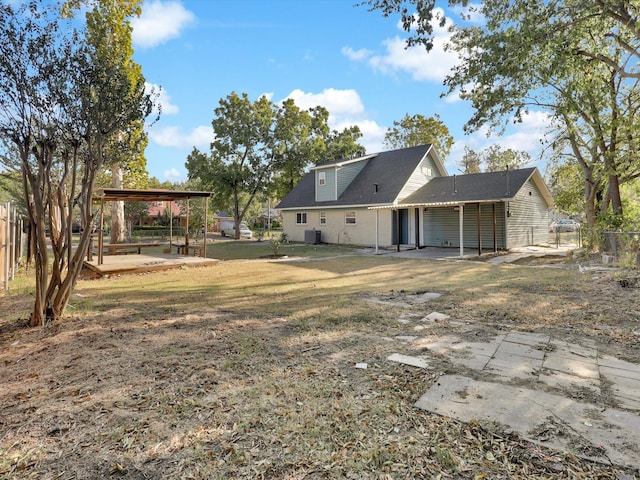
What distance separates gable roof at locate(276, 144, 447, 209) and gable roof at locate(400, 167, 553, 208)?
3.98 feet

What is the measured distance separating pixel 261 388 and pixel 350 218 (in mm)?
18416

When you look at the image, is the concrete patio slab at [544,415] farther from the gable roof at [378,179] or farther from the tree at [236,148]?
the tree at [236,148]

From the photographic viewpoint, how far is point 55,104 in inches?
191

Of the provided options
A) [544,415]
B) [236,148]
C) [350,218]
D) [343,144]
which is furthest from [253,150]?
[544,415]

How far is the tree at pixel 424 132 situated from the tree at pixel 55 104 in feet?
109

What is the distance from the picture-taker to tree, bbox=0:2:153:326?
15.1 ft

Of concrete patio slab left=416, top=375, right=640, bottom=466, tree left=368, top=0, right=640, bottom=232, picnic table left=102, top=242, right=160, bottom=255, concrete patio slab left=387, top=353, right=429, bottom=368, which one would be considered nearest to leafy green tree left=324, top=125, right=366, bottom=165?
picnic table left=102, top=242, right=160, bottom=255

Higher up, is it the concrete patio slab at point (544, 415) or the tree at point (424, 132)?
the tree at point (424, 132)

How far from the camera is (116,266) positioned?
11.2m

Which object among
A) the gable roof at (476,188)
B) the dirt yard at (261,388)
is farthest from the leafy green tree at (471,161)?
the dirt yard at (261,388)

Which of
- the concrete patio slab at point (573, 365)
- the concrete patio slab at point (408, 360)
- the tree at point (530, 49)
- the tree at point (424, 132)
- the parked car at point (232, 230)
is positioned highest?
the tree at point (424, 132)

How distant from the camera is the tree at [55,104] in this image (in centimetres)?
460

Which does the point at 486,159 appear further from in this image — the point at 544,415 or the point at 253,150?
the point at 544,415

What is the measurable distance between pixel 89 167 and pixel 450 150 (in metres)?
35.5
